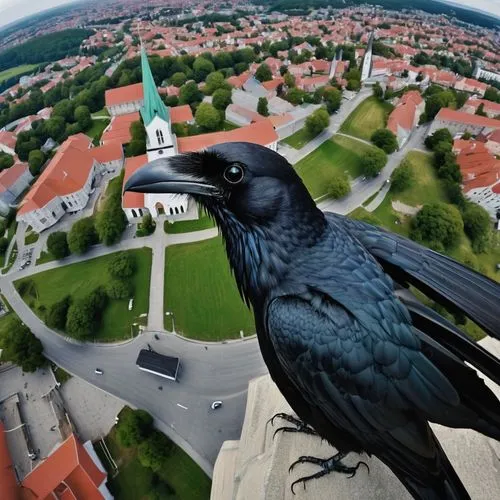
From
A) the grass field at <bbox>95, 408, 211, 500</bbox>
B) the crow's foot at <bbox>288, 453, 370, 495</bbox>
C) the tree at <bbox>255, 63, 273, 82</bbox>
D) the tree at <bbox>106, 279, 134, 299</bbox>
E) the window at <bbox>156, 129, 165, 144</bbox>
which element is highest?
the crow's foot at <bbox>288, 453, 370, 495</bbox>

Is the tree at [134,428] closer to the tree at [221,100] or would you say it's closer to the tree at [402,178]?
the tree at [402,178]

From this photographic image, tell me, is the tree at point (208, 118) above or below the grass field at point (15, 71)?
above

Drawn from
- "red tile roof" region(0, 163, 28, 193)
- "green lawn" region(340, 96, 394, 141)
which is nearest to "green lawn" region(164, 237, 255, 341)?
"green lawn" region(340, 96, 394, 141)

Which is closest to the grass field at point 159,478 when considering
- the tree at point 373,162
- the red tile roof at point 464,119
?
the tree at point 373,162

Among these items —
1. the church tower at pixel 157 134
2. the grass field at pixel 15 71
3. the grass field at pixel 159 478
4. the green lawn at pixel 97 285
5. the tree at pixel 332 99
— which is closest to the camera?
the grass field at pixel 159 478

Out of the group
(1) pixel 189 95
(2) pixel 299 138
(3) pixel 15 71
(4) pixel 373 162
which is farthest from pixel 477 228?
(3) pixel 15 71

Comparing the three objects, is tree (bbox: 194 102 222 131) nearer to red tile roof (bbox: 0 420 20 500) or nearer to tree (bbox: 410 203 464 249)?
tree (bbox: 410 203 464 249)

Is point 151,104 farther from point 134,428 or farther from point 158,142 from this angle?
point 134,428
